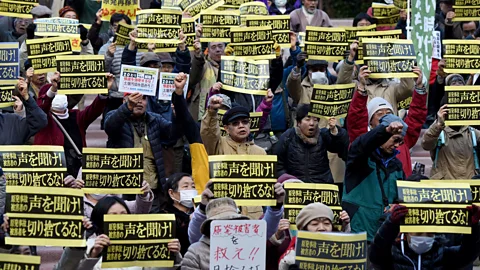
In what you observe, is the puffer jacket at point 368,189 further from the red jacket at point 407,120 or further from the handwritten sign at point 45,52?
the handwritten sign at point 45,52

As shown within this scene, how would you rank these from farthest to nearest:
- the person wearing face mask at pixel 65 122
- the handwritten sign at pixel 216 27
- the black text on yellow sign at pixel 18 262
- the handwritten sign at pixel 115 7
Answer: the handwritten sign at pixel 115 7 < the handwritten sign at pixel 216 27 < the person wearing face mask at pixel 65 122 < the black text on yellow sign at pixel 18 262

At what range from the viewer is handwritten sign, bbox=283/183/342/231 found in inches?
415

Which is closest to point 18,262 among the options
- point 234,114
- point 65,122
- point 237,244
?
point 237,244

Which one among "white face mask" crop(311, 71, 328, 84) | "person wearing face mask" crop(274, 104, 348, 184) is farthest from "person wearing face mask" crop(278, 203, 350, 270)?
"white face mask" crop(311, 71, 328, 84)

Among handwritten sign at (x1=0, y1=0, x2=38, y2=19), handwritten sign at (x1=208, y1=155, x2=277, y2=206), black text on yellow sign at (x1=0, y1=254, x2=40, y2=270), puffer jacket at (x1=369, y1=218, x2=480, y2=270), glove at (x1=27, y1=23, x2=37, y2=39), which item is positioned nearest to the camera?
black text on yellow sign at (x1=0, y1=254, x2=40, y2=270)

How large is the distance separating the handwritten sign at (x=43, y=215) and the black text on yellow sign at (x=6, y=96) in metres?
3.03

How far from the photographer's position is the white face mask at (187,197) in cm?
1126

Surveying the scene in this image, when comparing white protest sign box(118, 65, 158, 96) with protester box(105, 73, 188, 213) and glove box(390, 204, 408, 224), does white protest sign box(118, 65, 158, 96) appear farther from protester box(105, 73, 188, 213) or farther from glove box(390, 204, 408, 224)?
glove box(390, 204, 408, 224)

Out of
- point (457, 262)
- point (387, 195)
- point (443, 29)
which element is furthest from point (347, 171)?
point (443, 29)

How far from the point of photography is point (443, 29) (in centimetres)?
1853

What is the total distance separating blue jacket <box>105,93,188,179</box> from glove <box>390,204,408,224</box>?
307cm

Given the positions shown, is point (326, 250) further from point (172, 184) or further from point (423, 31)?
point (423, 31)

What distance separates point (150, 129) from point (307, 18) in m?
5.31

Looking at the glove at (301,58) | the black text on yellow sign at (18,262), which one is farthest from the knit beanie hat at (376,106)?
the black text on yellow sign at (18,262)
